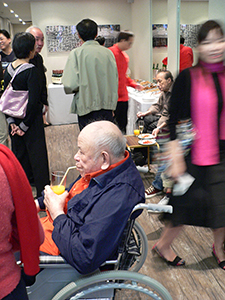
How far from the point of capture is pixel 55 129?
6.20 metres

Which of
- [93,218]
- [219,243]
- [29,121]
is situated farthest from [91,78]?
[93,218]

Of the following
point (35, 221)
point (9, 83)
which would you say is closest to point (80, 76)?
point (9, 83)

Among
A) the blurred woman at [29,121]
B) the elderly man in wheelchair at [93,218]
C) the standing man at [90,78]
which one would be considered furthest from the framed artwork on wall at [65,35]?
the elderly man in wheelchair at [93,218]

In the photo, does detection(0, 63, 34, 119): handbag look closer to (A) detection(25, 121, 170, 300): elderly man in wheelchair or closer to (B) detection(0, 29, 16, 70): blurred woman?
(A) detection(25, 121, 170, 300): elderly man in wheelchair

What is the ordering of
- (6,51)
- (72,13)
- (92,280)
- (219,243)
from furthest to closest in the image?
1. (72,13)
2. (6,51)
3. (219,243)
4. (92,280)

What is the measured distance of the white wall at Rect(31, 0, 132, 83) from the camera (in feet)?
25.0

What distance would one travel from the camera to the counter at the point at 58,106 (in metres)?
6.32

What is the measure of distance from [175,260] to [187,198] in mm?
561

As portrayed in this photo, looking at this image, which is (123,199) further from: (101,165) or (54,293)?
(54,293)

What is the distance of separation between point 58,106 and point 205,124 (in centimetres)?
516

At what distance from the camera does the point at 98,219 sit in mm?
1170

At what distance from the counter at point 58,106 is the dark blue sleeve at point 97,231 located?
210 inches

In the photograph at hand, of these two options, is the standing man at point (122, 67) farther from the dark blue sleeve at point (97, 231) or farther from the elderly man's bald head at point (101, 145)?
the dark blue sleeve at point (97, 231)

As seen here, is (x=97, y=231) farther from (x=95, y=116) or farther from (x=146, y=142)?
(x=146, y=142)
